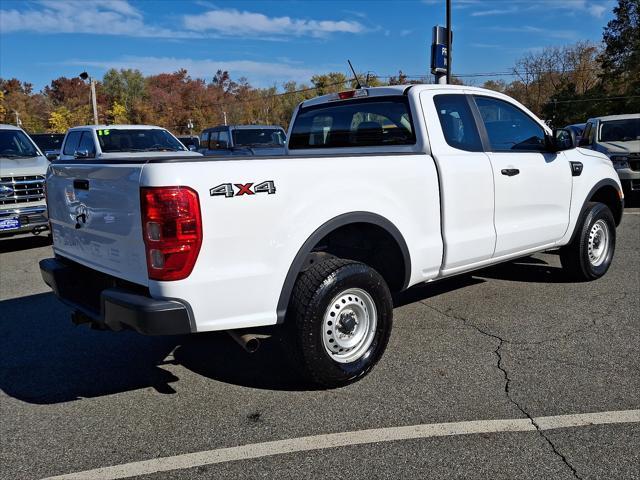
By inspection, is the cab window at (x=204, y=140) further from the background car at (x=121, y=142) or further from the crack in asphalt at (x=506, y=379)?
the crack in asphalt at (x=506, y=379)

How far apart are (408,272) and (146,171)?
2.02 metres

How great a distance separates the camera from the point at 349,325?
3768 mm

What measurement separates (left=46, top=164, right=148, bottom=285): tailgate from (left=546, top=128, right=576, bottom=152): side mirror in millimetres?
3924

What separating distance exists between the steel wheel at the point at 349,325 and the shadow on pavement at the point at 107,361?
0.31m

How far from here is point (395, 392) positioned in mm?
3637

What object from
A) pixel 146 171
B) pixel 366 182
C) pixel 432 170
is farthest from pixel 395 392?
pixel 146 171

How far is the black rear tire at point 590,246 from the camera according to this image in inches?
229

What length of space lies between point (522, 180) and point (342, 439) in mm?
2982

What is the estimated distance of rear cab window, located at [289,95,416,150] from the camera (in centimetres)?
457

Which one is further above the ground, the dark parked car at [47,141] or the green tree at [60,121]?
the green tree at [60,121]

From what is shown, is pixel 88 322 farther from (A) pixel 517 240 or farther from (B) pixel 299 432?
(A) pixel 517 240

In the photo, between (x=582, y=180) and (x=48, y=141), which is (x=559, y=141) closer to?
(x=582, y=180)

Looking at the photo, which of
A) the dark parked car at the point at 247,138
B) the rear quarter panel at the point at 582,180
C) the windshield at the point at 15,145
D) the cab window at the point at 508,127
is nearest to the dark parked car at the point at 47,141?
the dark parked car at the point at 247,138

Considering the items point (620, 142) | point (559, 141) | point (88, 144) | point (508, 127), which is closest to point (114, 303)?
point (508, 127)
